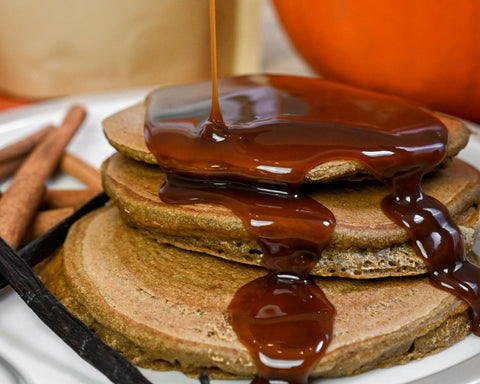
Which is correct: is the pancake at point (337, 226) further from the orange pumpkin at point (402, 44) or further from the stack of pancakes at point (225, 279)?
the orange pumpkin at point (402, 44)

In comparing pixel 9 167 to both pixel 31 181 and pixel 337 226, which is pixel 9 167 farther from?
pixel 337 226

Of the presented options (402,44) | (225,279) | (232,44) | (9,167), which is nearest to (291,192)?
(225,279)

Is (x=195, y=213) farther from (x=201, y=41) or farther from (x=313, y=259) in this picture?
(x=201, y=41)

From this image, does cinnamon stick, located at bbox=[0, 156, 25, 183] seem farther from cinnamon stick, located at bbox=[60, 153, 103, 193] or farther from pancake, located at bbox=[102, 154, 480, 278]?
pancake, located at bbox=[102, 154, 480, 278]

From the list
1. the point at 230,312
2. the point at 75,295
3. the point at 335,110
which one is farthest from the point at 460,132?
the point at 75,295

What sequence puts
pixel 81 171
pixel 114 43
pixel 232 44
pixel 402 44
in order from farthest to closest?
pixel 232 44 → pixel 114 43 → pixel 402 44 → pixel 81 171

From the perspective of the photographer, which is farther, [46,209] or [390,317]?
[46,209]

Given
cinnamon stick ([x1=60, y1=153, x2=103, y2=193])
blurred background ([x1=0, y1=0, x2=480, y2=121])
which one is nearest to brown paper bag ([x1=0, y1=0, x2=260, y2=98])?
blurred background ([x1=0, y1=0, x2=480, y2=121])
